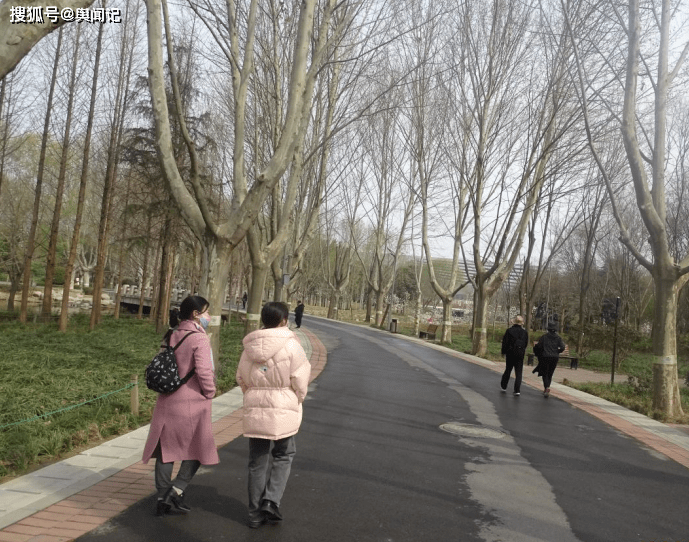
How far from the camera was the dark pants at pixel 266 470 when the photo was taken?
14.6 feet

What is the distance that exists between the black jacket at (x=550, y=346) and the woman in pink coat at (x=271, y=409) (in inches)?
359

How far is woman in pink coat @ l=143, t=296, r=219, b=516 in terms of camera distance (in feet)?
15.0

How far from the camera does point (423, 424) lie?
850cm

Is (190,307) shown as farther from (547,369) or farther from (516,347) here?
(547,369)

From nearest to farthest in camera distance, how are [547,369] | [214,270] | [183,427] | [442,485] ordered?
[183,427]
[442,485]
[214,270]
[547,369]

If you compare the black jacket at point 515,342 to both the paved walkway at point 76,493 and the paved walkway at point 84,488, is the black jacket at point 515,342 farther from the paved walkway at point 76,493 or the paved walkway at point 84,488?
the paved walkway at point 76,493

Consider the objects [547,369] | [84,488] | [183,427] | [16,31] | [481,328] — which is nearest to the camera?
[16,31]

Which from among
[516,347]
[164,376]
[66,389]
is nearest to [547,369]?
[516,347]

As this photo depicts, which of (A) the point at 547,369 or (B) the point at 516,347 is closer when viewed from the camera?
(B) the point at 516,347

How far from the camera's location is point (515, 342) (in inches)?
492

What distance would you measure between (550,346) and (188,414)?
31.2 feet

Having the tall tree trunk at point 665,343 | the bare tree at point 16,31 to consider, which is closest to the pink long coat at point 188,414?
the bare tree at point 16,31

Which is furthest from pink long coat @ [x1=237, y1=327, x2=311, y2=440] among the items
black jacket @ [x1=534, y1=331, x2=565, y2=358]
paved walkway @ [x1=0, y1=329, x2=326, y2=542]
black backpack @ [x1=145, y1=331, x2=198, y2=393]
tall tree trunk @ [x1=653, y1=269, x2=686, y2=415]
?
black jacket @ [x1=534, y1=331, x2=565, y2=358]

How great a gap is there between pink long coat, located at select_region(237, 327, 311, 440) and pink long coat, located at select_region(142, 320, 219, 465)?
1.11ft
